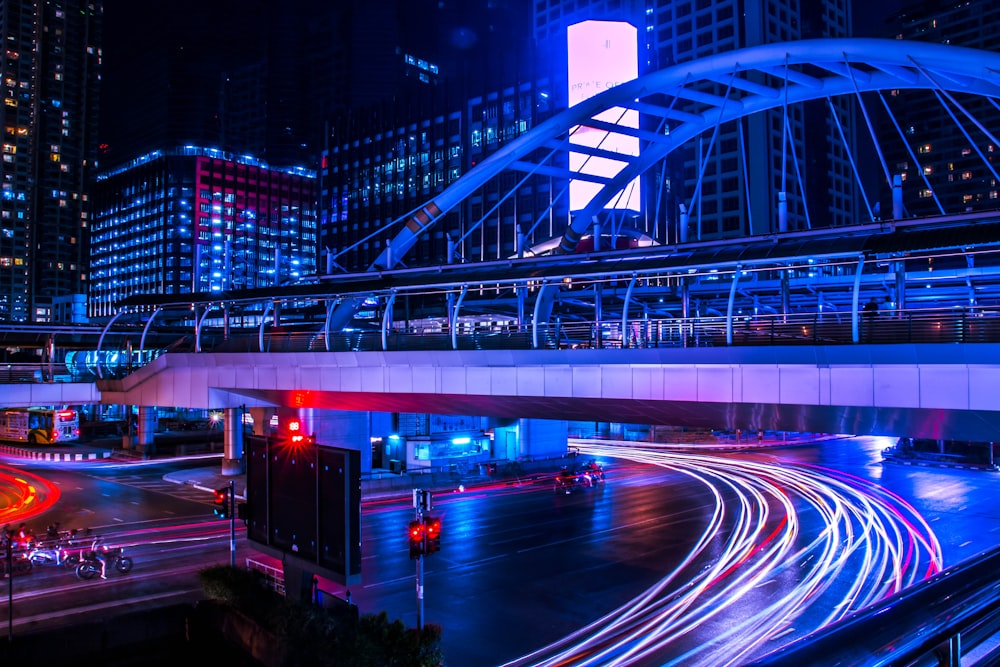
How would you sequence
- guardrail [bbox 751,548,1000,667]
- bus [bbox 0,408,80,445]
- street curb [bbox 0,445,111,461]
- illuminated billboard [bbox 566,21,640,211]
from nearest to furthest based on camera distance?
guardrail [bbox 751,548,1000,667], street curb [bbox 0,445,111,461], bus [bbox 0,408,80,445], illuminated billboard [bbox 566,21,640,211]

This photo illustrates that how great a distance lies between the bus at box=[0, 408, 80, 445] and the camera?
5903 centimetres

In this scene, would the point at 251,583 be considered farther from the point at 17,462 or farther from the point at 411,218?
the point at 17,462

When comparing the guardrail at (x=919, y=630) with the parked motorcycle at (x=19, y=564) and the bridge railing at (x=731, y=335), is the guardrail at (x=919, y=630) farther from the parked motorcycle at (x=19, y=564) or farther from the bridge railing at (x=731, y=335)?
the parked motorcycle at (x=19, y=564)

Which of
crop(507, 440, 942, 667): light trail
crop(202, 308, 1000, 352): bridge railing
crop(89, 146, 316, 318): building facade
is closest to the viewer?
crop(507, 440, 942, 667): light trail

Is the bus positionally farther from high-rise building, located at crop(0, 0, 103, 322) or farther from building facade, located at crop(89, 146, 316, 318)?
high-rise building, located at crop(0, 0, 103, 322)

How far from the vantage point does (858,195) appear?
13488 cm

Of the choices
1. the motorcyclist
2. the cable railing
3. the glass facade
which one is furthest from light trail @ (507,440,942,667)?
the glass facade

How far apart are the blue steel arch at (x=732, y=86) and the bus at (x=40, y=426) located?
99.6 ft

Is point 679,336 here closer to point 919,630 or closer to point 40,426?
point 919,630

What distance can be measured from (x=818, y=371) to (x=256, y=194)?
161 meters

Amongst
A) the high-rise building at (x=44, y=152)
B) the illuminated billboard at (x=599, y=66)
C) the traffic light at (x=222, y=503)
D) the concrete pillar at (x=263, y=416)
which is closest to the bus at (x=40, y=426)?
the concrete pillar at (x=263, y=416)

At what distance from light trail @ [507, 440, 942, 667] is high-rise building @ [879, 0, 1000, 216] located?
122 m

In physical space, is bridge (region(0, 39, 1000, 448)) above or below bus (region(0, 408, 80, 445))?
above

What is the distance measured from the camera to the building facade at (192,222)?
15625cm
